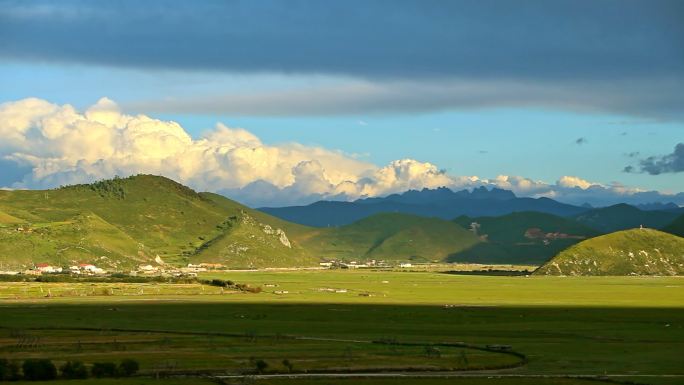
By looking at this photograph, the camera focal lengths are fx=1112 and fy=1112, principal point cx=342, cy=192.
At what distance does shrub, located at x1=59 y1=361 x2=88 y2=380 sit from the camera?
9150 centimetres

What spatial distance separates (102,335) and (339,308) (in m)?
69.6

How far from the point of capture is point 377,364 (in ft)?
336

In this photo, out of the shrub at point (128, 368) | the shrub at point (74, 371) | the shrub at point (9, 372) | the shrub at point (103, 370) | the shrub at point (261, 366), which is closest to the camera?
the shrub at point (9, 372)

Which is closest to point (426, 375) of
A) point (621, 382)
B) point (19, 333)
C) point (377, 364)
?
point (377, 364)

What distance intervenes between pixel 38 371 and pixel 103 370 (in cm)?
540

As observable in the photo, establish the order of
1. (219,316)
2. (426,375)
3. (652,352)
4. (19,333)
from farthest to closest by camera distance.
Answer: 1. (219,316)
2. (19,333)
3. (652,352)
4. (426,375)

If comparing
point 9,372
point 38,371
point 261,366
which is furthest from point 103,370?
point 261,366

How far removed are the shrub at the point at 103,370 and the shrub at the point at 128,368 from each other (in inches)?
25.8

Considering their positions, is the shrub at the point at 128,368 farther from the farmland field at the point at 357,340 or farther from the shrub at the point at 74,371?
the shrub at the point at 74,371

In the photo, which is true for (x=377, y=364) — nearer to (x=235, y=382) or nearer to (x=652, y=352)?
(x=235, y=382)

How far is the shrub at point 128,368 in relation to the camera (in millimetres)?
92875

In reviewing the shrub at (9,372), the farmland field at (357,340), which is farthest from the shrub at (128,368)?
the shrub at (9,372)

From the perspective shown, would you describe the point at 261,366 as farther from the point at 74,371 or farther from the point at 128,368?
the point at 74,371

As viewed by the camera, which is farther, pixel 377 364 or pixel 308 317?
pixel 308 317
